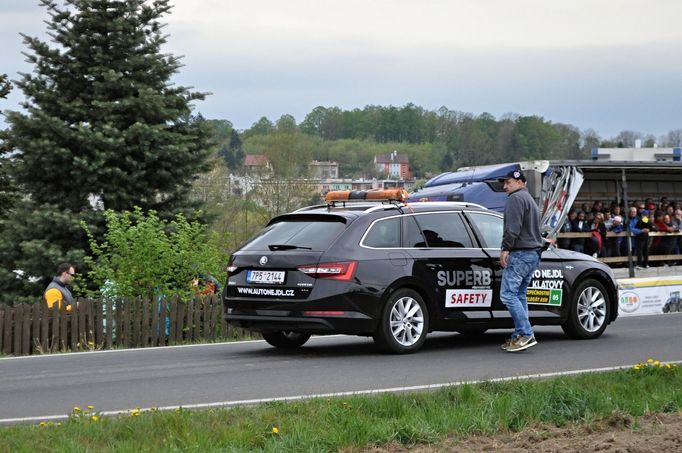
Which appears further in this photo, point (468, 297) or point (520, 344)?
point (468, 297)

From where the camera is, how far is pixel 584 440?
7004 mm

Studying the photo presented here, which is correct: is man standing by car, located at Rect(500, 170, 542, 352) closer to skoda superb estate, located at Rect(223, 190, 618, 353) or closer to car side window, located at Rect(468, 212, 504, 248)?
skoda superb estate, located at Rect(223, 190, 618, 353)

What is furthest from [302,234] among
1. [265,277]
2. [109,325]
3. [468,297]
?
[109,325]

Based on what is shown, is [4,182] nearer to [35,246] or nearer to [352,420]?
[35,246]

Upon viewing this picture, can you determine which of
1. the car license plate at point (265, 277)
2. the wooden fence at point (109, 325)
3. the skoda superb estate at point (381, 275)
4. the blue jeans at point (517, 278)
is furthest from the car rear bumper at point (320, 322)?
the wooden fence at point (109, 325)

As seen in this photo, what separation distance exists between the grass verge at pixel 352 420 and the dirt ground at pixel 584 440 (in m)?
0.13

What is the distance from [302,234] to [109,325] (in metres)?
4.68

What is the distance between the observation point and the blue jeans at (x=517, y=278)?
1225 cm

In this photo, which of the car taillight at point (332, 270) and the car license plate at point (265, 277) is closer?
the car taillight at point (332, 270)

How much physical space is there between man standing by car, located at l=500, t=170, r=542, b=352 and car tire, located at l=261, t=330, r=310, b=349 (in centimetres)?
258

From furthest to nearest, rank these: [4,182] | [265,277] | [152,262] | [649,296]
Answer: [4,182] → [649,296] → [152,262] → [265,277]

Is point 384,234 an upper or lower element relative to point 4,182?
lower

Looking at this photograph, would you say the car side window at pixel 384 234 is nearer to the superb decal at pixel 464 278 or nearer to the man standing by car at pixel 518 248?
the superb decal at pixel 464 278

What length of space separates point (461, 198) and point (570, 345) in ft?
45.7
